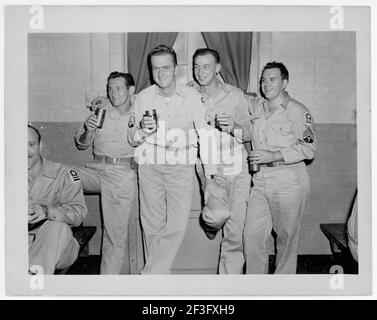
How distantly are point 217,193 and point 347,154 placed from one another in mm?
679

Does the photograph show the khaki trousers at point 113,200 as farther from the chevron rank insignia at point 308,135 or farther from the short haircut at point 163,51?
the chevron rank insignia at point 308,135

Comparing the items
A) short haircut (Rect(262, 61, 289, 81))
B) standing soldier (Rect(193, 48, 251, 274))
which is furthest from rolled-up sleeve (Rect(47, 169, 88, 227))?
short haircut (Rect(262, 61, 289, 81))

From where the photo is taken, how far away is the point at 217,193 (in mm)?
2748

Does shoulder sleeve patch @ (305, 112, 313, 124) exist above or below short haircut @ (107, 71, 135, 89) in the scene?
below

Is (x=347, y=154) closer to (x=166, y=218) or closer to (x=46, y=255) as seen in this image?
(x=166, y=218)

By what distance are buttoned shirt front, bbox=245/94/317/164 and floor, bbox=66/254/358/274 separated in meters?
0.51

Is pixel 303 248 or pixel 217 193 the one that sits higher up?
pixel 217 193

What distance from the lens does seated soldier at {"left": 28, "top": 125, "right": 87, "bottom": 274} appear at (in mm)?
2742

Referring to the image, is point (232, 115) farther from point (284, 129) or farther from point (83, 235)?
point (83, 235)

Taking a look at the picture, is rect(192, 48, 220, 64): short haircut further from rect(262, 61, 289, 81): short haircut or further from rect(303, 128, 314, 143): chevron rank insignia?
rect(303, 128, 314, 143): chevron rank insignia

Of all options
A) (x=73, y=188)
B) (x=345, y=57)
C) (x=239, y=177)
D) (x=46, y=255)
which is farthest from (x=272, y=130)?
(x=46, y=255)

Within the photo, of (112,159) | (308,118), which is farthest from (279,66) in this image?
(112,159)

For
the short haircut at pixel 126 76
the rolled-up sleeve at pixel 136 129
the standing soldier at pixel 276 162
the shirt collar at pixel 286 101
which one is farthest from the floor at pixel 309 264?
the short haircut at pixel 126 76

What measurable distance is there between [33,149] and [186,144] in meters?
0.75
